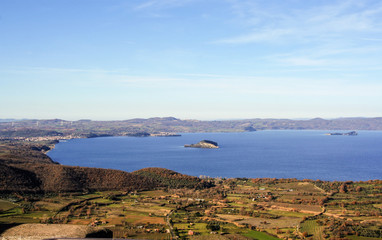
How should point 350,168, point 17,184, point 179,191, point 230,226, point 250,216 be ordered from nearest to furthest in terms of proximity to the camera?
point 230,226
point 250,216
point 17,184
point 179,191
point 350,168

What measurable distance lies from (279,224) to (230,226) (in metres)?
5.41

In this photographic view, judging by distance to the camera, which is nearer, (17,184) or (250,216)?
(250,216)

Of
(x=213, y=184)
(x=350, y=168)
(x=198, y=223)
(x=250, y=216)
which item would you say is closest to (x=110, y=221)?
(x=198, y=223)

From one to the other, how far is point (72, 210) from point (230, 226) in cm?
1960

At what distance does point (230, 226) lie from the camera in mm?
39688

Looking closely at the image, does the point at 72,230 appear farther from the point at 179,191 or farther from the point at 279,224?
the point at 179,191

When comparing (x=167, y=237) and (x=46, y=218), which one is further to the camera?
(x=46, y=218)

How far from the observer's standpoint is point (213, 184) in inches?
2773

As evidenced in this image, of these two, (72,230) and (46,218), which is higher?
(72,230)

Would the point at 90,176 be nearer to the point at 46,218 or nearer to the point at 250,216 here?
the point at 46,218

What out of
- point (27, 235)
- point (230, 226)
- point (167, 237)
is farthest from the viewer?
point (230, 226)

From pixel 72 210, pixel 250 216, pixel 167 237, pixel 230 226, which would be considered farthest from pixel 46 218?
pixel 250 216

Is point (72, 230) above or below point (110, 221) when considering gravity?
above

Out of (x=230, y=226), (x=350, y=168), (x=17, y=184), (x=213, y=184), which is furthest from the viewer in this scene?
(x=350, y=168)
